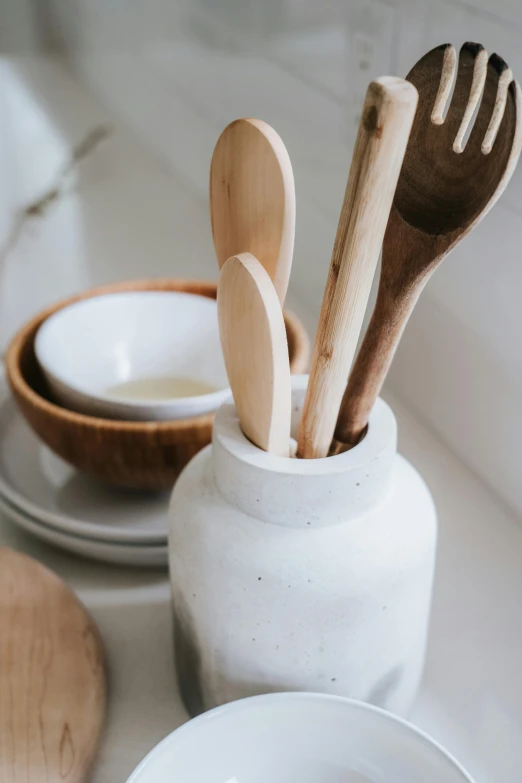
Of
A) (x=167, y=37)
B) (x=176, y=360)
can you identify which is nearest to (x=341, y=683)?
(x=176, y=360)

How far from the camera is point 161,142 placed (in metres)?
1.11

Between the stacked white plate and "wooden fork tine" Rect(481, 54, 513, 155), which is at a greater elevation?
"wooden fork tine" Rect(481, 54, 513, 155)

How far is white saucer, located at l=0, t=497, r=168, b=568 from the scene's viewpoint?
0.48 metres

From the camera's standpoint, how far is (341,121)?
2.16 feet

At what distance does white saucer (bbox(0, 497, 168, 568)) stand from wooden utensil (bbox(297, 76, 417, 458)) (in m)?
0.17

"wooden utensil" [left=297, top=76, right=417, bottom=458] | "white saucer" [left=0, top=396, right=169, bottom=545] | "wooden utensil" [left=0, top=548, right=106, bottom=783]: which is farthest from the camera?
"white saucer" [left=0, top=396, right=169, bottom=545]

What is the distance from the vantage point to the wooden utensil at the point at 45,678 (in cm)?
36

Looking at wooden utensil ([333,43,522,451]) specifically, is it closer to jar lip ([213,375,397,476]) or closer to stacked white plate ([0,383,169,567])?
jar lip ([213,375,397,476])

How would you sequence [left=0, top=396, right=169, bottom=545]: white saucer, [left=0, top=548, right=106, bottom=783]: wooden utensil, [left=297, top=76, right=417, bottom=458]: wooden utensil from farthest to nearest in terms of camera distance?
[left=0, top=396, right=169, bottom=545]: white saucer
[left=0, top=548, right=106, bottom=783]: wooden utensil
[left=297, top=76, right=417, bottom=458]: wooden utensil

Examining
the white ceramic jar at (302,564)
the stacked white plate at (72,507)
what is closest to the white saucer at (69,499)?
the stacked white plate at (72,507)

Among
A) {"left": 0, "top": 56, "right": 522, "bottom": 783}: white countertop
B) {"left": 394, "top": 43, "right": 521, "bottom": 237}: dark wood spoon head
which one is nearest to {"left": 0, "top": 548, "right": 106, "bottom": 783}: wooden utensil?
{"left": 0, "top": 56, "right": 522, "bottom": 783}: white countertop

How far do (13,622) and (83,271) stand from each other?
0.54 m

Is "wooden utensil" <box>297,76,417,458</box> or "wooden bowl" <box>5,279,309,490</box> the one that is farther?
"wooden bowl" <box>5,279,309,490</box>

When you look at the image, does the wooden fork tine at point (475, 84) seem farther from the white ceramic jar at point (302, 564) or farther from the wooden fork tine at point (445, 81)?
the white ceramic jar at point (302, 564)
